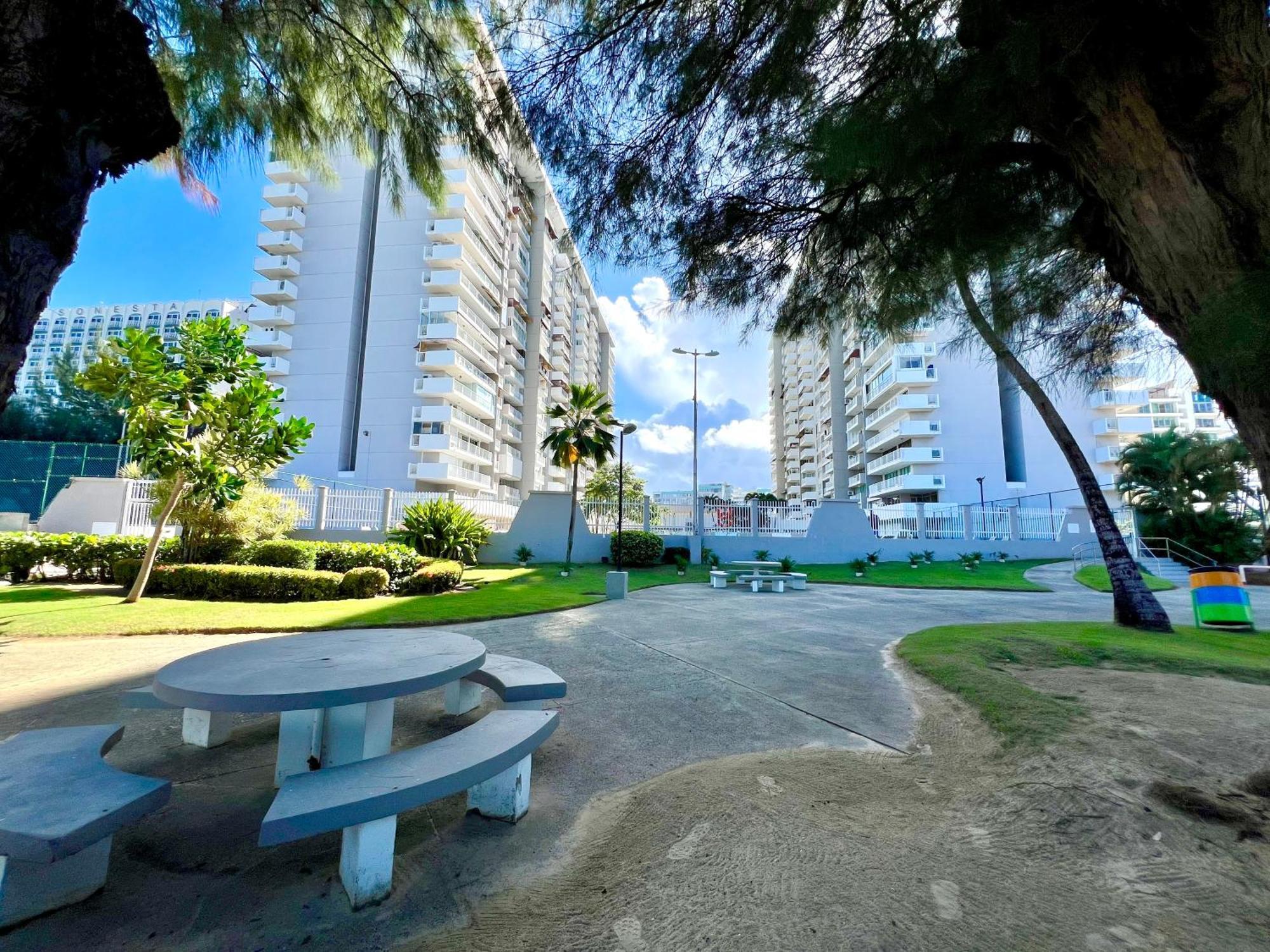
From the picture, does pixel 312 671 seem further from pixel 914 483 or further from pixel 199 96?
pixel 914 483

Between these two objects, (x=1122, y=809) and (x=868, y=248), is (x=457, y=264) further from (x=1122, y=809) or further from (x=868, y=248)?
(x=1122, y=809)

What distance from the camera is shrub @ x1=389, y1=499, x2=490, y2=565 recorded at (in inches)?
602

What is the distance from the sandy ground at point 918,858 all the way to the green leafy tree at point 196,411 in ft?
33.1

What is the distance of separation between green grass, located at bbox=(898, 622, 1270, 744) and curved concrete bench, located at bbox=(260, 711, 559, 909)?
301 cm

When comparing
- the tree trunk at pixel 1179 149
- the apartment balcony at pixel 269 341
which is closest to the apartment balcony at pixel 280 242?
the apartment balcony at pixel 269 341

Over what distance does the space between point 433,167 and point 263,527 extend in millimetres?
11216

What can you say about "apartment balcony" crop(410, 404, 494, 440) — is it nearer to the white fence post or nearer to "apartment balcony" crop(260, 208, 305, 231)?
"apartment balcony" crop(260, 208, 305, 231)

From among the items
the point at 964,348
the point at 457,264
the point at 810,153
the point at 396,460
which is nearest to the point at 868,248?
the point at 810,153

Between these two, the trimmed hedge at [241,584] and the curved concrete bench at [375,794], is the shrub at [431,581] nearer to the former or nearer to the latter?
the trimmed hedge at [241,584]

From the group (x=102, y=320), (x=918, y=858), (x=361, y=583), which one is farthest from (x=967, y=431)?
(x=102, y=320)

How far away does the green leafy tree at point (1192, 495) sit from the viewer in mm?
23344

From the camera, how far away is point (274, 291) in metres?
35.8

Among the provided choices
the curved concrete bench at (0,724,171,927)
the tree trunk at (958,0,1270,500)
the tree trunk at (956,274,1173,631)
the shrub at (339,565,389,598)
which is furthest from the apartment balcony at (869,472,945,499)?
the curved concrete bench at (0,724,171,927)

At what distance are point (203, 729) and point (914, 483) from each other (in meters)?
44.8
